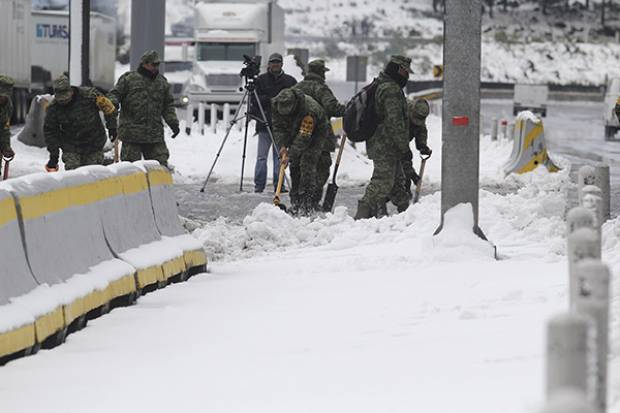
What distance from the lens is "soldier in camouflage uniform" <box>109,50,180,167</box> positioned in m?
17.5

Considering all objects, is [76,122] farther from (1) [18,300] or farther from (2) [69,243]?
(1) [18,300]

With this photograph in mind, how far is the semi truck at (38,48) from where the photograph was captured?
4350 centimetres

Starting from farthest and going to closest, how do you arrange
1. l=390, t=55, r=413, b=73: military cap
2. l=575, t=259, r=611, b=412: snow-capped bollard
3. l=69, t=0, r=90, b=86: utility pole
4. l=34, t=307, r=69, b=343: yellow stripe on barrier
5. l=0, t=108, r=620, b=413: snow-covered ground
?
l=69, t=0, r=90, b=86: utility pole → l=390, t=55, r=413, b=73: military cap → l=34, t=307, r=69, b=343: yellow stripe on barrier → l=0, t=108, r=620, b=413: snow-covered ground → l=575, t=259, r=611, b=412: snow-capped bollard

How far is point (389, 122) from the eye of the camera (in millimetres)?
16391

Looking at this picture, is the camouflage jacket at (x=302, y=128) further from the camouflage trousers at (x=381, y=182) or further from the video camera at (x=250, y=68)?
the video camera at (x=250, y=68)

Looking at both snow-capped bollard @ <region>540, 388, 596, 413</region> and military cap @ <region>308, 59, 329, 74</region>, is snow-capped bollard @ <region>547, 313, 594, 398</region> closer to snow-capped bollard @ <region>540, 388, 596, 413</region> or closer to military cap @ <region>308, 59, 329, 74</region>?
snow-capped bollard @ <region>540, 388, 596, 413</region>

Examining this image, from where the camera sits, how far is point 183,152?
30328 mm

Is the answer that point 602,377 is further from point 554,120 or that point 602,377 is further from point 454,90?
point 554,120

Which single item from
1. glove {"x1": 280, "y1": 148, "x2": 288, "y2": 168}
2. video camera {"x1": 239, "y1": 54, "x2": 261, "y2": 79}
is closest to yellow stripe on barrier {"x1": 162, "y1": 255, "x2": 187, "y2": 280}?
glove {"x1": 280, "y1": 148, "x2": 288, "y2": 168}

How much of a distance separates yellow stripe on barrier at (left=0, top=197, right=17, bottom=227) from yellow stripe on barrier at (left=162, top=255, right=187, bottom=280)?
9.84 ft

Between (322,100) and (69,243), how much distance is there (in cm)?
894

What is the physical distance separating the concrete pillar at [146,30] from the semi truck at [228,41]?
1815cm

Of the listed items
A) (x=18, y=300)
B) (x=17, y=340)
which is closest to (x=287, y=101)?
(x=18, y=300)

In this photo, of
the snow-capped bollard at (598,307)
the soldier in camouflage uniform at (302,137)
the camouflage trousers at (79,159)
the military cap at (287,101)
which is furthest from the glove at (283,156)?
the snow-capped bollard at (598,307)
